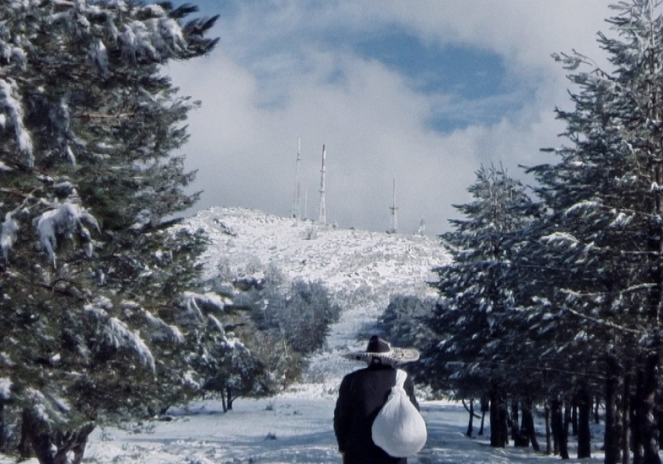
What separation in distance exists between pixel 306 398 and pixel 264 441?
34173 millimetres

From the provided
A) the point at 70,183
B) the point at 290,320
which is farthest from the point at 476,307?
the point at 290,320

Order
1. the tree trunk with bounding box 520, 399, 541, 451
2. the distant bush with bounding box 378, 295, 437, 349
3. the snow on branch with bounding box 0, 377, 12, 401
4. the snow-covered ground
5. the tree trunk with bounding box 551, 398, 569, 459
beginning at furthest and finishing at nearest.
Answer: the distant bush with bounding box 378, 295, 437, 349 → the tree trunk with bounding box 520, 399, 541, 451 → the snow-covered ground → the tree trunk with bounding box 551, 398, 569, 459 → the snow on branch with bounding box 0, 377, 12, 401

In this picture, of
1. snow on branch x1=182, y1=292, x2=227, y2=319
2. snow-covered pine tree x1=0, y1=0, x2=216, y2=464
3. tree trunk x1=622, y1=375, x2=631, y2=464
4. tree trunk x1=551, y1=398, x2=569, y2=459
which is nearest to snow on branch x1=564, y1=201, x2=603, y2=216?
tree trunk x1=622, y1=375, x2=631, y2=464

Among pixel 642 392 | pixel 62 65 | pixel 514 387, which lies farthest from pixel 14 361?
pixel 514 387

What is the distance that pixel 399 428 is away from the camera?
6.85m

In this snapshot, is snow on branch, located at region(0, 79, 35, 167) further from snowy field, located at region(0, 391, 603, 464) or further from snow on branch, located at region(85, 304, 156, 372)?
snowy field, located at region(0, 391, 603, 464)

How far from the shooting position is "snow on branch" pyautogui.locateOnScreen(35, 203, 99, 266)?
7594 millimetres

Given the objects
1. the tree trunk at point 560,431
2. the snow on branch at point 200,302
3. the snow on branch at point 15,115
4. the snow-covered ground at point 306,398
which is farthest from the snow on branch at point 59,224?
the tree trunk at point 560,431

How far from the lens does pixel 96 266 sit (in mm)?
12344

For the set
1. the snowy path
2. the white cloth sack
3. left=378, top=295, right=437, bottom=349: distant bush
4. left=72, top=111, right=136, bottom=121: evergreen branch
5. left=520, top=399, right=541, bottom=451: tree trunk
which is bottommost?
the snowy path

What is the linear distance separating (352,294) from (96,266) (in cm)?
12881

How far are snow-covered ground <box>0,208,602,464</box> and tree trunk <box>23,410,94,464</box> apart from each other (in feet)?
4.64

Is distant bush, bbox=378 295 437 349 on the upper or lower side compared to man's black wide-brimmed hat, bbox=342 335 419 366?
upper

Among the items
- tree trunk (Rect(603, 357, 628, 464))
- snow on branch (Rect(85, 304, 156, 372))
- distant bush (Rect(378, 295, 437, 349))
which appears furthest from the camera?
Result: distant bush (Rect(378, 295, 437, 349))
